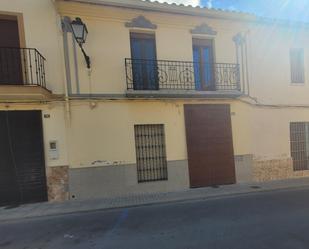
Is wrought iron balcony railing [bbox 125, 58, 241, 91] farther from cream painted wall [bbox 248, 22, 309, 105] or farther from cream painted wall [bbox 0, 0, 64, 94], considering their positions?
cream painted wall [bbox 0, 0, 64, 94]

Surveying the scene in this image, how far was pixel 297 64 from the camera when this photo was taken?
10.7 m

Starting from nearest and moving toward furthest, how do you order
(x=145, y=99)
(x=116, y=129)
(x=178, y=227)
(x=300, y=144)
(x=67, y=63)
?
1. (x=178, y=227)
2. (x=67, y=63)
3. (x=116, y=129)
4. (x=145, y=99)
5. (x=300, y=144)

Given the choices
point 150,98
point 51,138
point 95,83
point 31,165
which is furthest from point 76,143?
point 150,98

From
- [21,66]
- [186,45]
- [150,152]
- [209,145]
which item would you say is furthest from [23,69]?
[209,145]

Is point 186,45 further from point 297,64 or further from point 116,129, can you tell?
point 297,64

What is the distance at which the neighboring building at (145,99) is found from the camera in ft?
25.2

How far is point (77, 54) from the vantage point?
8.03 metres

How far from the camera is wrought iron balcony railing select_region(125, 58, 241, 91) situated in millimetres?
8594

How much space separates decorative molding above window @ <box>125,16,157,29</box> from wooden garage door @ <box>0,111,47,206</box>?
13.4 ft

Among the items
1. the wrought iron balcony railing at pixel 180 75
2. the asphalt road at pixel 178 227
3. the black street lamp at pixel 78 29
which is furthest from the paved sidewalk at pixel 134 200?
the black street lamp at pixel 78 29

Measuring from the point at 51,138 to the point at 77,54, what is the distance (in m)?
2.75

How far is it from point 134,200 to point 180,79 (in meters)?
4.35

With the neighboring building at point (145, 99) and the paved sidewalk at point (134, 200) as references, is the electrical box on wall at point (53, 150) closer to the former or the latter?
the neighboring building at point (145, 99)

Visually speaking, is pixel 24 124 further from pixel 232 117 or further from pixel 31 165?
pixel 232 117
